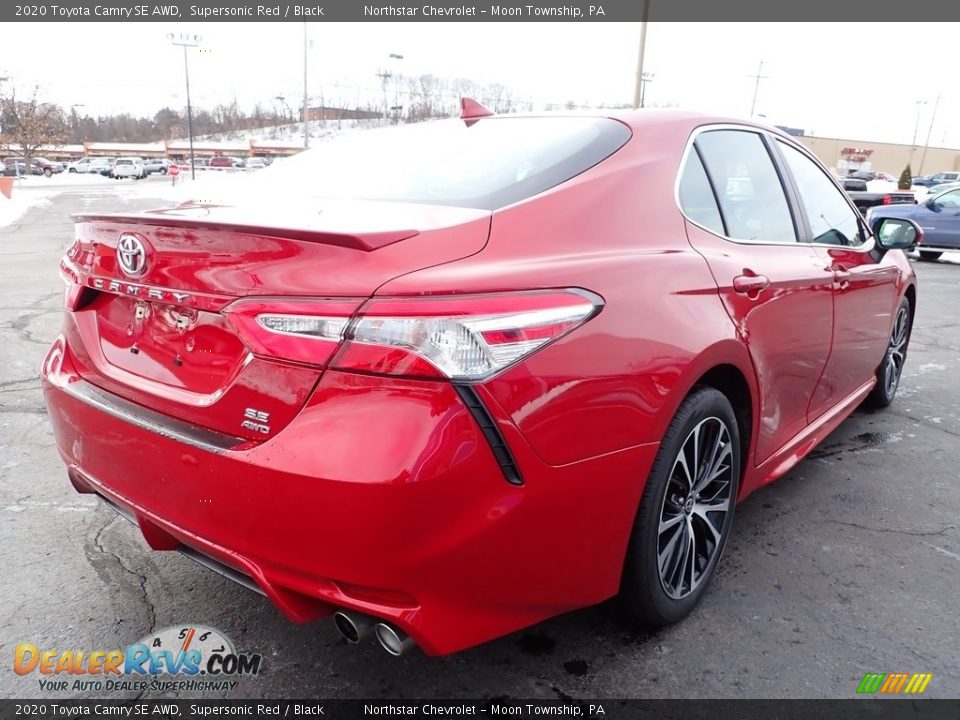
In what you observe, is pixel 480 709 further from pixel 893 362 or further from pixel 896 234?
pixel 893 362

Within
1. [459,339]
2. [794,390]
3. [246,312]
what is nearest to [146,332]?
[246,312]

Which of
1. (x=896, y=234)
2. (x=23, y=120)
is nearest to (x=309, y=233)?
(x=896, y=234)

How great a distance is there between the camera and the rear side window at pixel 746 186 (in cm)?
263

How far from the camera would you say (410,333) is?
5.12 feet

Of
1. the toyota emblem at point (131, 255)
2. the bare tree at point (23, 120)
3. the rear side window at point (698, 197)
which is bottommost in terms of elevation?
the bare tree at point (23, 120)

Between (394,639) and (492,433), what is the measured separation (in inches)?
21.1

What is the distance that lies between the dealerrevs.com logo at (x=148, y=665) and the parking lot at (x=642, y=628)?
0.13 feet

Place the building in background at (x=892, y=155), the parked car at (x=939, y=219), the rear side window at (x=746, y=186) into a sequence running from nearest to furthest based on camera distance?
1. the rear side window at (x=746, y=186)
2. the parked car at (x=939, y=219)
3. the building in background at (x=892, y=155)

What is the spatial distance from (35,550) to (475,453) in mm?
2143

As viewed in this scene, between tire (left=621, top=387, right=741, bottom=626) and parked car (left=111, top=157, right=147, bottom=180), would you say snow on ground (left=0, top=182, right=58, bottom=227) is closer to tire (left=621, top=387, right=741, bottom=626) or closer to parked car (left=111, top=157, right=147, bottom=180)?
tire (left=621, top=387, right=741, bottom=626)

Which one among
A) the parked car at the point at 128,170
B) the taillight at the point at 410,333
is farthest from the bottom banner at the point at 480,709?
the parked car at the point at 128,170

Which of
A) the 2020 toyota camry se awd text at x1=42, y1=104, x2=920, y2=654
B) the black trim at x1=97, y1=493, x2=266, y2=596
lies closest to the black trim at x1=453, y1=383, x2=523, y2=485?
the 2020 toyota camry se awd text at x1=42, y1=104, x2=920, y2=654

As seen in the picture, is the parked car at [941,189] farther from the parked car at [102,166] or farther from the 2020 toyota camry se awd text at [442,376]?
the parked car at [102,166]

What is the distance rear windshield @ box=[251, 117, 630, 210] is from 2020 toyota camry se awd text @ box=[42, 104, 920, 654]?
16mm
